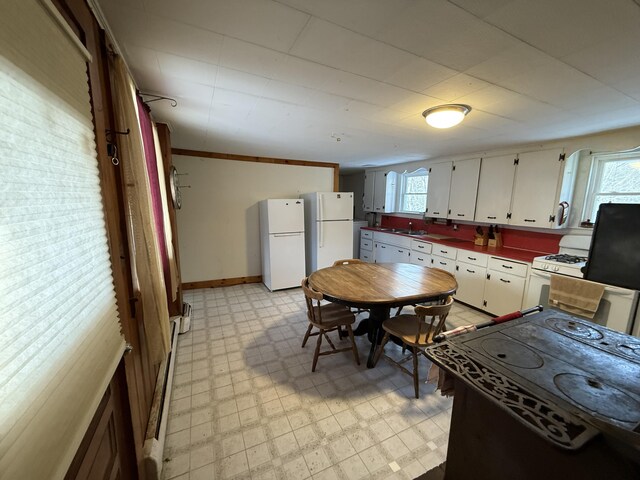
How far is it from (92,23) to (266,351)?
2.52 meters

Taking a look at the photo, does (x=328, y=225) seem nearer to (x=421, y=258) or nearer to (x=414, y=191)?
(x=421, y=258)

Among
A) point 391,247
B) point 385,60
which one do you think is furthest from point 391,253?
point 385,60

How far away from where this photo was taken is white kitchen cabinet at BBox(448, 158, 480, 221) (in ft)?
12.3

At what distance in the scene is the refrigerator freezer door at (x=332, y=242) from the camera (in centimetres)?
435

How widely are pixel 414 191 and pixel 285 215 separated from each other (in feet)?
9.23

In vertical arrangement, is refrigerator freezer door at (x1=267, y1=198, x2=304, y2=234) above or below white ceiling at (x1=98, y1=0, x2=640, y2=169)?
below

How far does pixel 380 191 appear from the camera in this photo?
5637 mm

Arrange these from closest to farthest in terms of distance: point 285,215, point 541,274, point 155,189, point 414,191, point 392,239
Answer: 1. point 155,189
2. point 541,274
3. point 285,215
4. point 392,239
5. point 414,191

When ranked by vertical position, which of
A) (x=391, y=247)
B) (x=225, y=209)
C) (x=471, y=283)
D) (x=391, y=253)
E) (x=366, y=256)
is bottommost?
(x=366, y=256)

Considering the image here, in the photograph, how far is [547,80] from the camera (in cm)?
154

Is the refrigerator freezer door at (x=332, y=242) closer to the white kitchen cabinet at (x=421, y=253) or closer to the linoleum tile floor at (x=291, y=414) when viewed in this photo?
the white kitchen cabinet at (x=421, y=253)

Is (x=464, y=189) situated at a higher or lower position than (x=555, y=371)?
higher

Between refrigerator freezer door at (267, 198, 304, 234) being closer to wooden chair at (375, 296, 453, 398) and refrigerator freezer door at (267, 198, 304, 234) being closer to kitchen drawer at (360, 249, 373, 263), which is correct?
kitchen drawer at (360, 249, 373, 263)

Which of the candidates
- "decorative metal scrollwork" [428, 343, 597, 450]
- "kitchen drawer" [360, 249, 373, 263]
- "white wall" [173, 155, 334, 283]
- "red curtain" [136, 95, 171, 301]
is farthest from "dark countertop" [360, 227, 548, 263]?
"red curtain" [136, 95, 171, 301]
